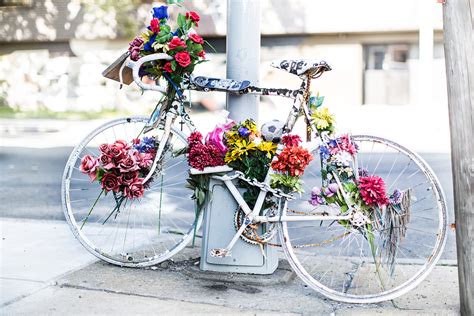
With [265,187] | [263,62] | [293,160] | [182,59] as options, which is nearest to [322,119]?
[293,160]

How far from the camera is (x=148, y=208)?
7.08 m

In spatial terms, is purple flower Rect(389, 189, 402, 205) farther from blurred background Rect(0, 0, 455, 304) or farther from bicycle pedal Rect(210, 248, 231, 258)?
blurred background Rect(0, 0, 455, 304)

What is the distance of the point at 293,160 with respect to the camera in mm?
4023

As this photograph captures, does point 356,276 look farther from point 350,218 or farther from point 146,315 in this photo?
point 146,315

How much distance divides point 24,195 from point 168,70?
4373 millimetres

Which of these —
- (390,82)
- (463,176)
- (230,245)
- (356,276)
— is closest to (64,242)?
(230,245)

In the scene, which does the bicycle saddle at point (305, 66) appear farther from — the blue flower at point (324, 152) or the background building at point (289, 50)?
the background building at point (289, 50)

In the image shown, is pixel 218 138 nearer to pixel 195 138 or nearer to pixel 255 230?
pixel 195 138

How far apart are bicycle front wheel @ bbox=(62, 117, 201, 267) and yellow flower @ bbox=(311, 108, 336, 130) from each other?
972 mm

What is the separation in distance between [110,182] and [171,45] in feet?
3.22

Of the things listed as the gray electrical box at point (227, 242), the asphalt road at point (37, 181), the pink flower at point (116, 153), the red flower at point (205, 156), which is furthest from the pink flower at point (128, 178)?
the asphalt road at point (37, 181)

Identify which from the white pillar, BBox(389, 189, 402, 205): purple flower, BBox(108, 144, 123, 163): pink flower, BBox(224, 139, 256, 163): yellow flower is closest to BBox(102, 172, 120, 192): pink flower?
BBox(108, 144, 123, 163): pink flower

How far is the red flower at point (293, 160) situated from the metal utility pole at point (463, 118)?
2.92 ft

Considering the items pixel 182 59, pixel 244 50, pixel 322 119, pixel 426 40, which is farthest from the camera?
pixel 426 40
